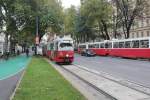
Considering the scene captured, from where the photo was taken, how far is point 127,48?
45.1 m

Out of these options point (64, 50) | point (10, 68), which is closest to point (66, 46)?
point (64, 50)

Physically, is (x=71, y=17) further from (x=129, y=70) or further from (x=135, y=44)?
(x=129, y=70)

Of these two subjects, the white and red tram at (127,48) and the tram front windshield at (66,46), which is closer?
the tram front windshield at (66,46)

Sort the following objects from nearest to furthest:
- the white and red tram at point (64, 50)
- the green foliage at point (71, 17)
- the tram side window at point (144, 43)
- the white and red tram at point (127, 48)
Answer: the white and red tram at point (64, 50)
the tram side window at point (144, 43)
the white and red tram at point (127, 48)
the green foliage at point (71, 17)

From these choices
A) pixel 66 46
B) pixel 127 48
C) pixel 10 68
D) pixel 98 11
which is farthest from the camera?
pixel 98 11

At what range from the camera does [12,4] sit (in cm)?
5275

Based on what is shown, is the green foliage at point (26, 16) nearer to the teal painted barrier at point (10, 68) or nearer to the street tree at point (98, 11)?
the street tree at point (98, 11)

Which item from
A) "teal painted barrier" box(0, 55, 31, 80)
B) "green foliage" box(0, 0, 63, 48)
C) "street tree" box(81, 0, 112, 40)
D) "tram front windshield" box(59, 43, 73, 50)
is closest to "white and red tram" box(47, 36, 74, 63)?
"tram front windshield" box(59, 43, 73, 50)

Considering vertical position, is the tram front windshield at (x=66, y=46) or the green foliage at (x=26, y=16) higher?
the green foliage at (x=26, y=16)

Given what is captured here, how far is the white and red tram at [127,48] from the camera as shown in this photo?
3922cm

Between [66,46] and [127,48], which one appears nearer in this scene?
[66,46]

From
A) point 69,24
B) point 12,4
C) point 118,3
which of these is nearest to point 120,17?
point 118,3

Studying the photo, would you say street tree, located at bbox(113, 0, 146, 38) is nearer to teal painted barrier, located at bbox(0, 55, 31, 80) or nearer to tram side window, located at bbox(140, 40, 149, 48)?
tram side window, located at bbox(140, 40, 149, 48)

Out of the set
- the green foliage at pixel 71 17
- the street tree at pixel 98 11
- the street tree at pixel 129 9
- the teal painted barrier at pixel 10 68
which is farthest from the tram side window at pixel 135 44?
the green foliage at pixel 71 17
